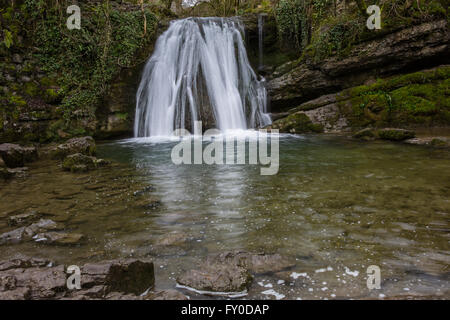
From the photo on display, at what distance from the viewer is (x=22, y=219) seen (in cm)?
325

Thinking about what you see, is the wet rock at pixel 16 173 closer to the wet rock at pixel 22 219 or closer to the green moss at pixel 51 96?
the wet rock at pixel 22 219

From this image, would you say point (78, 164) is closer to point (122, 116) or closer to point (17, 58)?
point (122, 116)

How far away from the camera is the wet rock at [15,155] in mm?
6344

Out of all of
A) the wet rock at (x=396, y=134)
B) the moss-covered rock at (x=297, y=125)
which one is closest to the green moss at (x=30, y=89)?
the moss-covered rock at (x=297, y=125)

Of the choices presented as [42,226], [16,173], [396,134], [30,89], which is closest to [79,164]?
[16,173]

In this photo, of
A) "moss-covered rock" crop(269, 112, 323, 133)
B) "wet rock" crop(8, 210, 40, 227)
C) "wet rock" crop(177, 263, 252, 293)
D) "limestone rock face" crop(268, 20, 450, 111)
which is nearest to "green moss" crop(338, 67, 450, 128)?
"limestone rock face" crop(268, 20, 450, 111)

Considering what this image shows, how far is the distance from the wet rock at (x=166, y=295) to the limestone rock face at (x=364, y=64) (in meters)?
11.4

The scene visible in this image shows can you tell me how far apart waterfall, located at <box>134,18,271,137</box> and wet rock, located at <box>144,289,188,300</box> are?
10212 mm

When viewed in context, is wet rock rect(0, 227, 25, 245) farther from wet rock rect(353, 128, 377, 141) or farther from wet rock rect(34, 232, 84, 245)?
wet rock rect(353, 128, 377, 141)

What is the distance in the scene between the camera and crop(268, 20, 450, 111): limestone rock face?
9570 mm

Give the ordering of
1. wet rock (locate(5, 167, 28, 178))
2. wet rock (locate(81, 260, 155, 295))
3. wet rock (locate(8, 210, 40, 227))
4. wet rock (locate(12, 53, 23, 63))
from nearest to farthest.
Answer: wet rock (locate(81, 260, 155, 295)) → wet rock (locate(8, 210, 40, 227)) → wet rock (locate(5, 167, 28, 178)) → wet rock (locate(12, 53, 23, 63))

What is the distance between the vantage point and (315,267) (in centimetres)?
218

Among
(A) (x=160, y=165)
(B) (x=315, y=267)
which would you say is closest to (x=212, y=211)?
(B) (x=315, y=267)

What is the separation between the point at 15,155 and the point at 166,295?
6451mm
